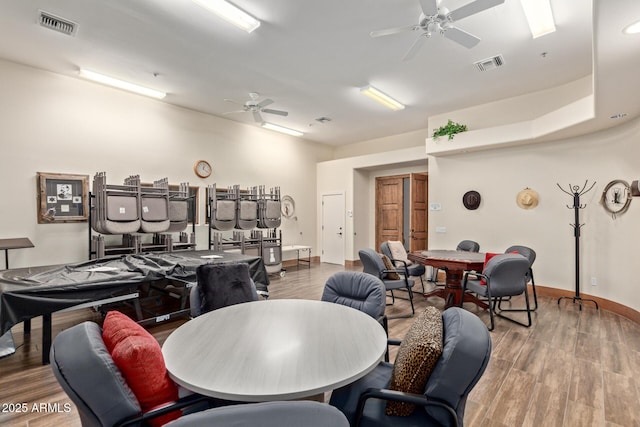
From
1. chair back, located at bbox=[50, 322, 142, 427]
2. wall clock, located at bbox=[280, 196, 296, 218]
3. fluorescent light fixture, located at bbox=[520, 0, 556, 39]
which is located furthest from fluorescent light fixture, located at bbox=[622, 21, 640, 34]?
wall clock, located at bbox=[280, 196, 296, 218]

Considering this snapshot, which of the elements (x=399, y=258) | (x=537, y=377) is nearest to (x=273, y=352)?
(x=537, y=377)

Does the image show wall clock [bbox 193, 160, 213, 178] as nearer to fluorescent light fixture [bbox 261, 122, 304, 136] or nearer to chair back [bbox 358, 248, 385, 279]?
fluorescent light fixture [bbox 261, 122, 304, 136]

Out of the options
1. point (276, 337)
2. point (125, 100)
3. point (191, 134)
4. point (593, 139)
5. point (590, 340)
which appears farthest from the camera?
point (191, 134)

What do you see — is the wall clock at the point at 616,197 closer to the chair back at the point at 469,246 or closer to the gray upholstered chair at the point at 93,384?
the chair back at the point at 469,246

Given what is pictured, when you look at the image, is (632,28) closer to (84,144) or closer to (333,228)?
(84,144)

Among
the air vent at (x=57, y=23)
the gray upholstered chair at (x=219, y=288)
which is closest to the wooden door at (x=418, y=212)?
the gray upholstered chair at (x=219, y=288)

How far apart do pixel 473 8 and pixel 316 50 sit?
198cm

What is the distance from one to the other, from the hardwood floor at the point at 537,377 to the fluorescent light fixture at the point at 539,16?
11.6ft

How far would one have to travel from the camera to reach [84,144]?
508 centimetres

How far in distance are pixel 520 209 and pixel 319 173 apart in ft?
17.3

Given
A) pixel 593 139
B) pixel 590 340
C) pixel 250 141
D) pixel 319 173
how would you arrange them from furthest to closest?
pixel 319 173, pixel 250 141, pixel 593 139, pixel 590 340

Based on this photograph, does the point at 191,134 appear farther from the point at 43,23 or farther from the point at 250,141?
the point at 43,23

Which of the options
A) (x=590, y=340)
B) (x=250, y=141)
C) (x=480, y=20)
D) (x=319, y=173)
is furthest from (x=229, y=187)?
(x=590, y=340)

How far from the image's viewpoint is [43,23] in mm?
3467
